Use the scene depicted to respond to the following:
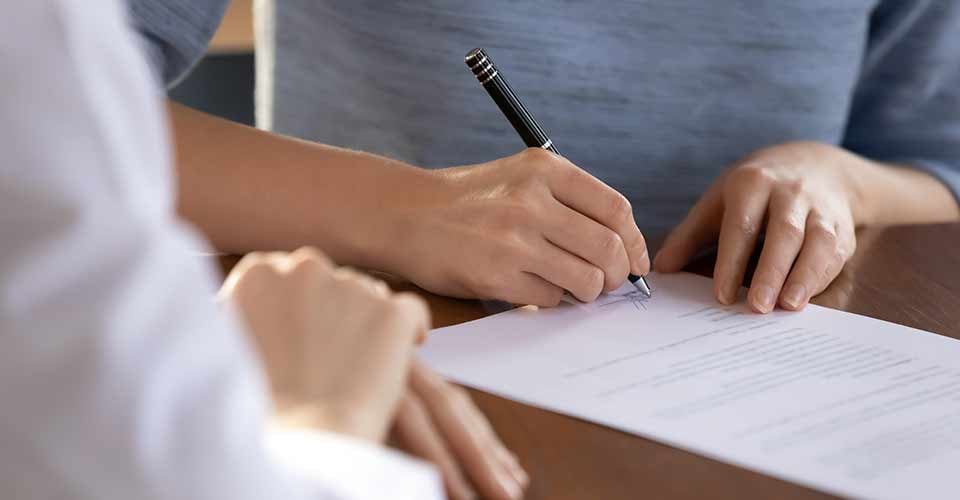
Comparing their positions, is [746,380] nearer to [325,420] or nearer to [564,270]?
[564,270]

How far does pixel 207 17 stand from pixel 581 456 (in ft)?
1.81

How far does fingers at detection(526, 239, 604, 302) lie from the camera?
76 cm

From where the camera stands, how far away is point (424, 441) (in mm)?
477

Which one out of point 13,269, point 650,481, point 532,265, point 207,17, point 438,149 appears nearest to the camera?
point 13,269

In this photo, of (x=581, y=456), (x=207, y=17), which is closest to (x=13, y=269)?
(x=581, y=456)

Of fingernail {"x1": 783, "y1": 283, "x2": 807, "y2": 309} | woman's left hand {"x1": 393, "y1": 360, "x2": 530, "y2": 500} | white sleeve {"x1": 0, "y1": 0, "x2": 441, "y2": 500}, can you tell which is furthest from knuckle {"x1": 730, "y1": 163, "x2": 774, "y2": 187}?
white sleeve {"x1": 0, "y1": 0, "x2": 441, "y2": 500}

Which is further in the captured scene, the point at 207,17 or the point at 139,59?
the point at 207,17

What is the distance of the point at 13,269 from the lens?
0.32 meters

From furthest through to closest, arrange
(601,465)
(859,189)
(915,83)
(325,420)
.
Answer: (915,83)
(859,189)
(601,465)
(325,420)

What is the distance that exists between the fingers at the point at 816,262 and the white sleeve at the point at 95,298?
1.72ft

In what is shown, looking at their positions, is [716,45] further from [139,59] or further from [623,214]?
[139,59]

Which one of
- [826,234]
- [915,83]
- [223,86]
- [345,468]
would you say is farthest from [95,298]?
[223,86]

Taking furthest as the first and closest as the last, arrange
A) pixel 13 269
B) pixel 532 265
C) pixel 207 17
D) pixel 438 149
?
pixel 438 149, pixel 207 17, pixel 532 265, pixel 13 269

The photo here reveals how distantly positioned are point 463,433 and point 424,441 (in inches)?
0.9
